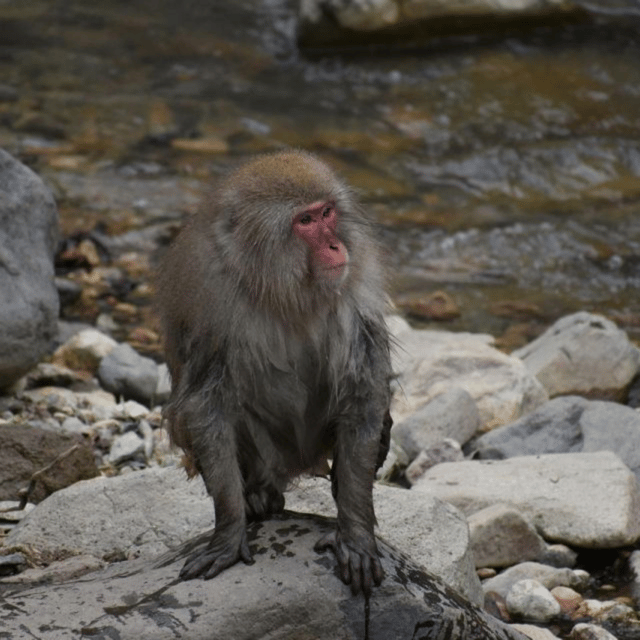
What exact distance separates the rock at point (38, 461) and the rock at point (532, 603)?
1.93 metres

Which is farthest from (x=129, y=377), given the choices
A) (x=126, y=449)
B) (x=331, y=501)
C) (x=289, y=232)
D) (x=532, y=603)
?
(x=289, y=232)

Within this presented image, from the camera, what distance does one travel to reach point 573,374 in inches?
313

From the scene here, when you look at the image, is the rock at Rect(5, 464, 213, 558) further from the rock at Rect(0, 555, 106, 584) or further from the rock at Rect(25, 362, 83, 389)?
the rock at Rect(25, 362, 83, 389)

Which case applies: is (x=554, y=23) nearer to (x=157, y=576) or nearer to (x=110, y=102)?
(x=110, y=102)

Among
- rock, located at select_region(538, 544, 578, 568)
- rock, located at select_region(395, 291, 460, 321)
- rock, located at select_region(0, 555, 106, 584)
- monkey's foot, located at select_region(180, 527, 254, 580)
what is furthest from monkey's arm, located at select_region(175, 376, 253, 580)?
rock, located at select_region(395, 291, 460, 321)

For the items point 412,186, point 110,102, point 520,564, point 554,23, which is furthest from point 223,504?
point 554,23

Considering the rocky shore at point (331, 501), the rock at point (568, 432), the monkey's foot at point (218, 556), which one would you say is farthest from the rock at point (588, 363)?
the monkey's foot at point (218, 556)

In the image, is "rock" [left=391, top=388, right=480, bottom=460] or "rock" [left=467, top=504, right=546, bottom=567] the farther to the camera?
"rock" [left=391, top=388, right=480, bottom=460]

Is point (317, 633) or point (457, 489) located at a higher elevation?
point (317, 633)

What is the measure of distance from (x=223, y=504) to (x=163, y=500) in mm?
1272

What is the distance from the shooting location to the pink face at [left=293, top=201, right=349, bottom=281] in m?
4.07

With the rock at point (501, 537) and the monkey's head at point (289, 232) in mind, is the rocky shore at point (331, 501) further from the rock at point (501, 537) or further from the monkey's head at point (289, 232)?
the monkey's head at point (289, 232)

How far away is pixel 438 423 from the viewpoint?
6906 mm

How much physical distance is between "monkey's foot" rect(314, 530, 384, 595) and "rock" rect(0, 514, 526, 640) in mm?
32
